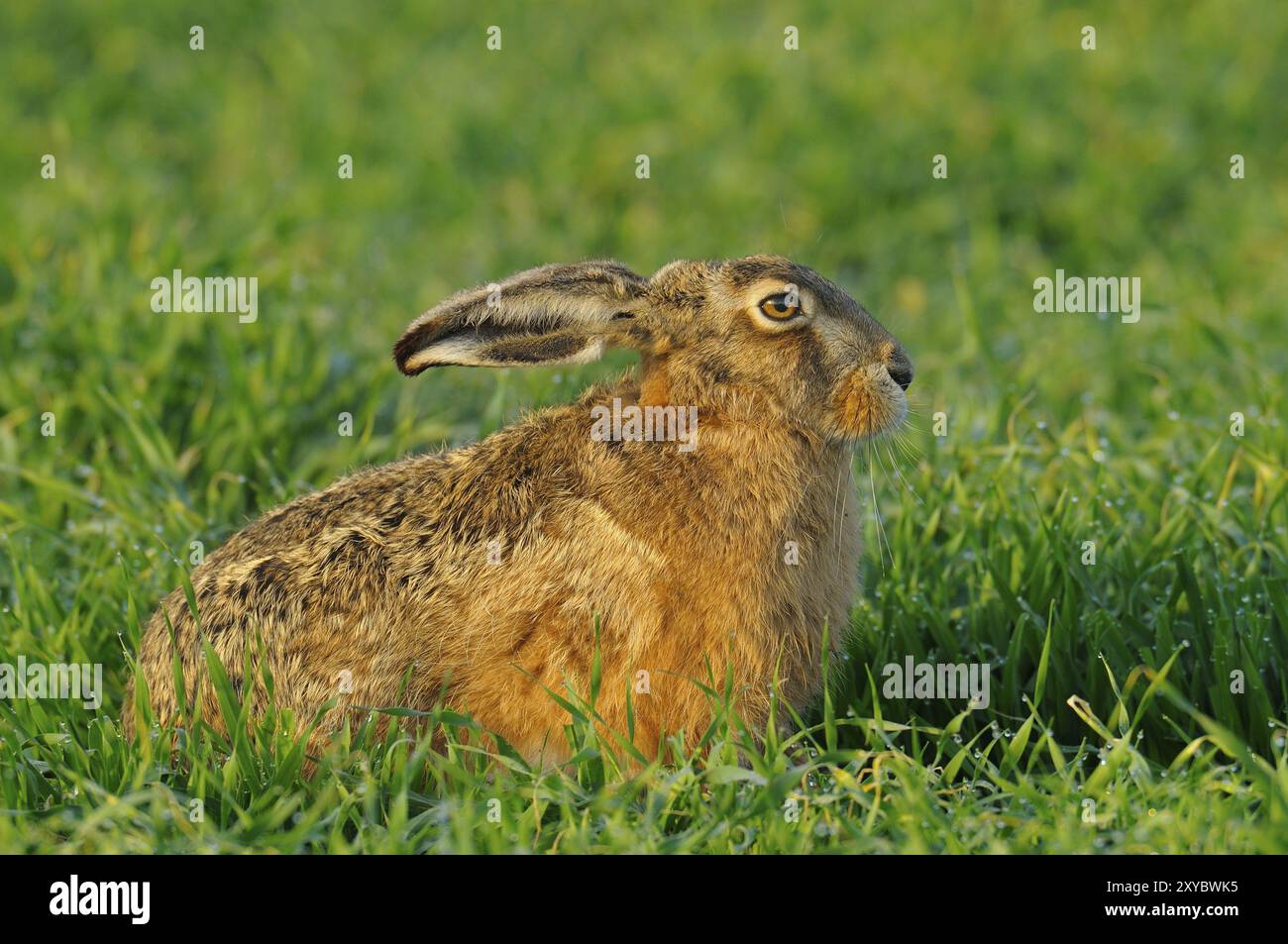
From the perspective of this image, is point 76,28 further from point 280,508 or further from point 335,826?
point 335,826

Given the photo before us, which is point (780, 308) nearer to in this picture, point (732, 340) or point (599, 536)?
point (732, 340)

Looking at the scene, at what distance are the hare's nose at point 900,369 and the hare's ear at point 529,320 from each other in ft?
2.38

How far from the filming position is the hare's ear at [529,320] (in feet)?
14.5

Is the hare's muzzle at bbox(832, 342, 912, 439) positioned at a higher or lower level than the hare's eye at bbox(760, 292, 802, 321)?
lower

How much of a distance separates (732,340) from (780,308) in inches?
6.2

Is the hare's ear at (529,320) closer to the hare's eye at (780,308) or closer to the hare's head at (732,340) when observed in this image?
the hare's head at (732,340)

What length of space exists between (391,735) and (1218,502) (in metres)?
2.79

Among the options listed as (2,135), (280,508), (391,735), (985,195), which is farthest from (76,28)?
(391,735)

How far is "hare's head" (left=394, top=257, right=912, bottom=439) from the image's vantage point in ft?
14.9

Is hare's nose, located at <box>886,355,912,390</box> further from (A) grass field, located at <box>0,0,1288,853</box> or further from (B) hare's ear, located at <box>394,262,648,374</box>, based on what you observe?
(B) hare's ear, located at <box>394,262,648,374</box>

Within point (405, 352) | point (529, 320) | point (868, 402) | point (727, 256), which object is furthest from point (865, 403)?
point (727, 256)

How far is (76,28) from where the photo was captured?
435 inches

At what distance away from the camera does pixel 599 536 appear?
4.43m

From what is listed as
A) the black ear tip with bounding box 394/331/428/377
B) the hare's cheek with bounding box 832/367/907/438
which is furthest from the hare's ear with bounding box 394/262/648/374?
the hare's cheek with bounding box 832/367/907/438
